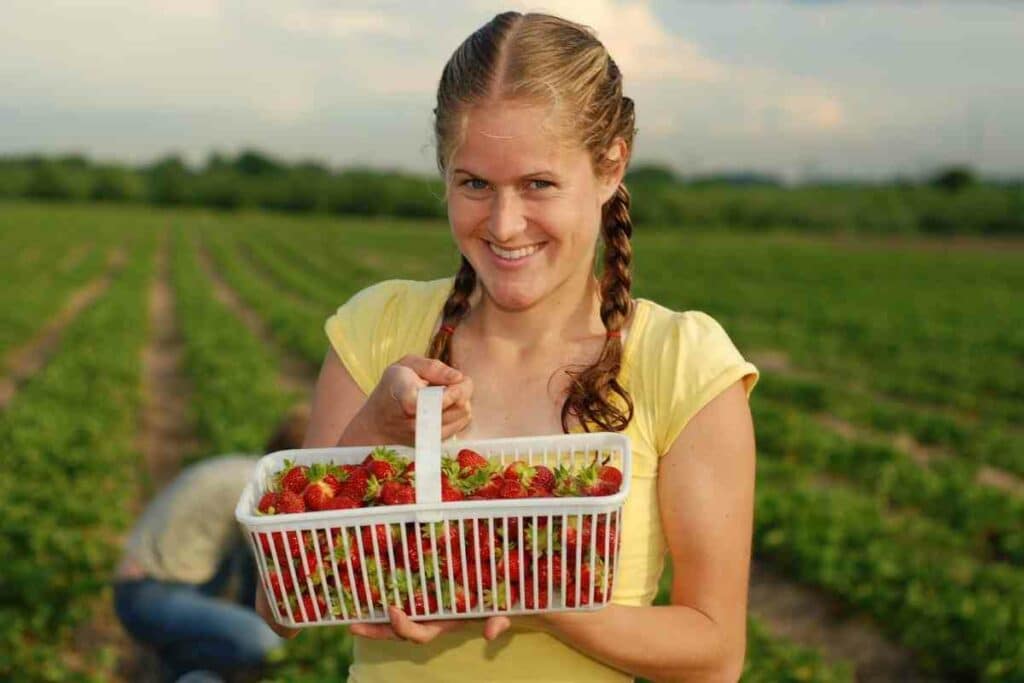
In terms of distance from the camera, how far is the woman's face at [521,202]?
1568mm

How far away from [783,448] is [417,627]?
24.4 ft

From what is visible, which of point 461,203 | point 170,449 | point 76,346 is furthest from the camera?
point 76,346

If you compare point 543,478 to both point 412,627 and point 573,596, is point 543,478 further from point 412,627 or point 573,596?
point 412,627

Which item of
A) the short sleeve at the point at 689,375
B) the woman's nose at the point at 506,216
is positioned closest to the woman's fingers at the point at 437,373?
the woman's nose at the point at 506,216

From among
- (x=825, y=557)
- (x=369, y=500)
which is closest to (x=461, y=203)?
(x=369, y=500)

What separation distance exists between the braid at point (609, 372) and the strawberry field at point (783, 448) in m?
2.69

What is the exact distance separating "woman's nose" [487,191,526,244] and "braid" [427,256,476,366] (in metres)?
0.23

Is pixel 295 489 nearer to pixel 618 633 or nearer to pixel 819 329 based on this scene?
pixel 618 633

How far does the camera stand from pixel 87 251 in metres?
31.9

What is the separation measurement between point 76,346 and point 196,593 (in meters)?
9.06

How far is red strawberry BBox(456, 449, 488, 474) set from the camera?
5.08ft

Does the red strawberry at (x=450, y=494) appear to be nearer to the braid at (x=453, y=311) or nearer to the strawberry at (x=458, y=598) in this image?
the strawberry at (x=458, y=598)

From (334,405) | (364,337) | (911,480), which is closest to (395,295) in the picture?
(364,337)

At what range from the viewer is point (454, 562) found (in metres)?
1.46
